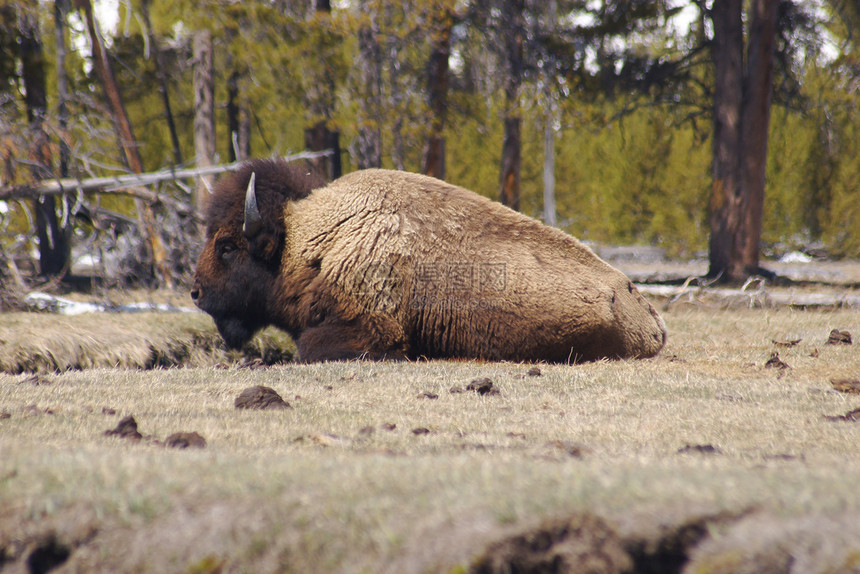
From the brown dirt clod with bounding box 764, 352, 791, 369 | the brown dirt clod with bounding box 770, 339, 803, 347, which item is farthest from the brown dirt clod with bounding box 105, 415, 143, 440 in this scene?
the brown dirt clod with bounding box 770, 339, 803, 347

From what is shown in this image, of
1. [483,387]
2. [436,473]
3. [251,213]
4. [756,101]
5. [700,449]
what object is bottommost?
[483,387]

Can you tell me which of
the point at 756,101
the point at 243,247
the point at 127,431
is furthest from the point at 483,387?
the point at 756,101

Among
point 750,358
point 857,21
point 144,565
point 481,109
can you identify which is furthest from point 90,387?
point 857,21

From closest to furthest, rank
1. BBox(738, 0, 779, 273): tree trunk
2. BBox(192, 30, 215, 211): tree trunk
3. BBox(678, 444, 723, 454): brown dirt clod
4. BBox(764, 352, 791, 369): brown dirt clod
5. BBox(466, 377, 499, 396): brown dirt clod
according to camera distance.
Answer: BBox(678, 444, 723, 454): brown dirt clod
BBox(466, 377, 499, 396): brown dirt clod
BBox(764, 352, 791, 369): brown dirt clod
BBox(738, 0, 779, 273): tree trunk
BBox(192, 30, 215, 211): tree trunk

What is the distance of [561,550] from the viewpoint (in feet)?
6.01

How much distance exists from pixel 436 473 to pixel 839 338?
17.5 feet

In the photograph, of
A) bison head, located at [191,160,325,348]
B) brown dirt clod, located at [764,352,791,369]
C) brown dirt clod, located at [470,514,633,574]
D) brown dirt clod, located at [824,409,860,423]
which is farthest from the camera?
bison head, located at [191,160,325,348]

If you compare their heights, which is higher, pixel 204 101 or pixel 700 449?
pixel 204 101

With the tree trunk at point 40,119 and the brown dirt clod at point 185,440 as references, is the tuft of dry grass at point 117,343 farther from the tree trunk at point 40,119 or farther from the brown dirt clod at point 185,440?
the tree trunk at point 40,119

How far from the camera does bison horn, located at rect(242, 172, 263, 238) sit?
5836 mm

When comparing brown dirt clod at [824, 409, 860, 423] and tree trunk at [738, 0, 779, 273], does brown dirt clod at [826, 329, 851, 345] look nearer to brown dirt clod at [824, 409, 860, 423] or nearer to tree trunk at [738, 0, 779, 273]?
brown dirt clod at [824, 409, 860, 423]

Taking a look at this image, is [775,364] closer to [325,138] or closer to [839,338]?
[839,338]

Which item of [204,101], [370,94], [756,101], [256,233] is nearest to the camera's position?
[256,233]

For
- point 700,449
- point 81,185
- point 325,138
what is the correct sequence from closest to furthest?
1. point 700,449
2. point 81,185
3. point 325,138
